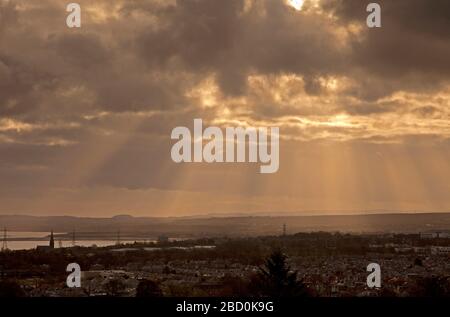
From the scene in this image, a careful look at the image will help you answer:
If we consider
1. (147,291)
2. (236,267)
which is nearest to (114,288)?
(147,291)

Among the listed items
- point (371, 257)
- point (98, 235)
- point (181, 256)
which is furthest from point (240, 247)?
point (98, 235)

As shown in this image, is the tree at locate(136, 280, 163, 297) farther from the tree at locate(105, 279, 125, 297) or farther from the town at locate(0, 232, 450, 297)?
the tree at locate(105, 279, 125, 297)

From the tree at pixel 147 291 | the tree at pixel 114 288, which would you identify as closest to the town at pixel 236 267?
the tree at pixel 114 288

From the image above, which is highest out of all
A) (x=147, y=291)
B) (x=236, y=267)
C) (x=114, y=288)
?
(x=147, y=291)

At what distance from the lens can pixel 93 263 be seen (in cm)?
5119

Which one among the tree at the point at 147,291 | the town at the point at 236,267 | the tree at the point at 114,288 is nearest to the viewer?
the tree at the point at 147,291

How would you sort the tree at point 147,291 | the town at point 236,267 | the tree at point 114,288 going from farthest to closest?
the town at point 236,267, the tree at point 114,288, the tree at point 147,291

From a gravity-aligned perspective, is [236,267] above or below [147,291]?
below

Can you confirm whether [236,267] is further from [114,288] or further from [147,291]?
[147,291]

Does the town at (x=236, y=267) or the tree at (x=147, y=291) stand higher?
the tree at (x=147, y=291)

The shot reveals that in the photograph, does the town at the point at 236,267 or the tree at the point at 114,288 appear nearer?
the tree at the point at 114,288

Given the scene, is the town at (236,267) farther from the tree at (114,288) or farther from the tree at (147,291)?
the tree at (147,291)
